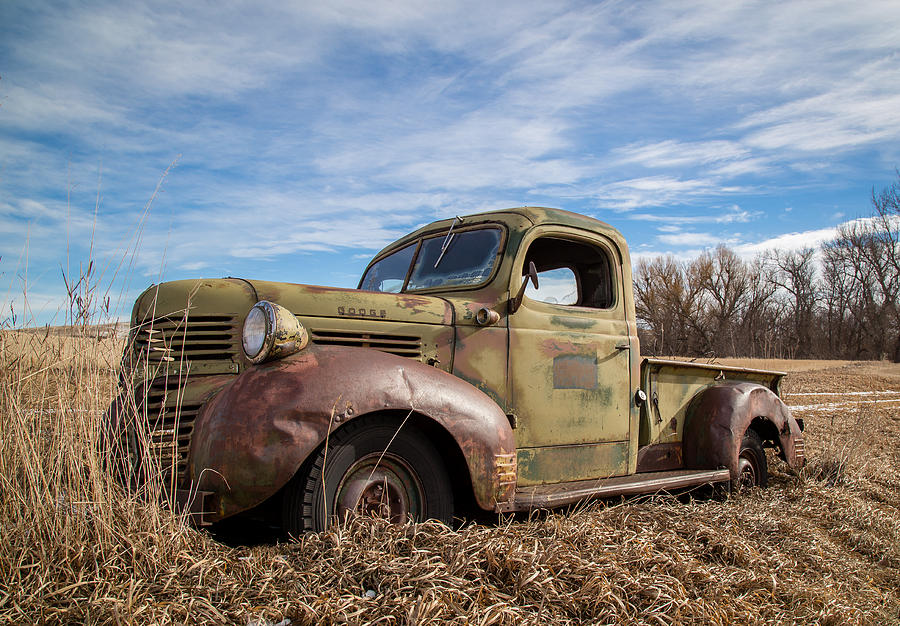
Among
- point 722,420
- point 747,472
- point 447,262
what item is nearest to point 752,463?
point 747,472

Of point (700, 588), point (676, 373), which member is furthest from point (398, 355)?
point (676, 373)

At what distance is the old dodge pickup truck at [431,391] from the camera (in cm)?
268

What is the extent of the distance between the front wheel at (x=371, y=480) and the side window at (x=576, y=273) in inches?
70.0

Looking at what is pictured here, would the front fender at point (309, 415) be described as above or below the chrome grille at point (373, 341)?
below

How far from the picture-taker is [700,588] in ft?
9.15

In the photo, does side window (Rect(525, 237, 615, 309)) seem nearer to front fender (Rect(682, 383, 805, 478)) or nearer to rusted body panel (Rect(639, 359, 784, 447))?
rusted body panel (Rect(639, 359, 784, 447))

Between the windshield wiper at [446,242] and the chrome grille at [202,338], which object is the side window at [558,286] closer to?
the windshield wiper at [446,242]

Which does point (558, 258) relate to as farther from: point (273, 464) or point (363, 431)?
point (273, 464)

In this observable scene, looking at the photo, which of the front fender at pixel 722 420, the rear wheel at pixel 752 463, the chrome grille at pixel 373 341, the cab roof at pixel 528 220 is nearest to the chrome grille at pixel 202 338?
the chrome grille at pixel 373 341

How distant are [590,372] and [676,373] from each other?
109 cm

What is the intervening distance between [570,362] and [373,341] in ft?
4.56

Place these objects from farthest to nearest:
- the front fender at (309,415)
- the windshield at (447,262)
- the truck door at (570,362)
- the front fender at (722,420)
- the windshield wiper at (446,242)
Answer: the front fender at (722,420), the windshield wiper at (446,242), the windshield at (447,262), the truck door at (570,362), the front fender at (309,415)

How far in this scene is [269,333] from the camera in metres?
2.78

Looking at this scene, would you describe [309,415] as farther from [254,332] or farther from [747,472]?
[747,472]
